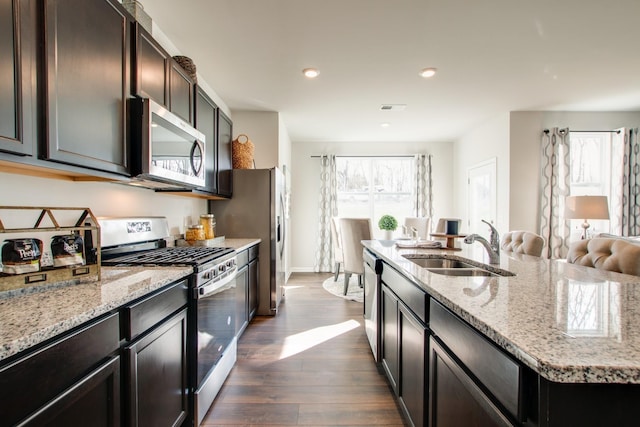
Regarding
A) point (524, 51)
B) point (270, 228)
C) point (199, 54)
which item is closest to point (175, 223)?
point (270, 228)

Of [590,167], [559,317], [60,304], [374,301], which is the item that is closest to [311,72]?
[374,301]

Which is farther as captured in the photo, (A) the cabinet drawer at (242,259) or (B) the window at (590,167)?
(B) the window at (590,167)

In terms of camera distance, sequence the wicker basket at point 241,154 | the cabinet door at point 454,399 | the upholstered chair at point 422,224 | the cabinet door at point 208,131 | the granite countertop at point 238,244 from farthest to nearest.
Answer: the upholstered chair at point 422,224, the wicker basket at point 241,154, the granite countertop at point 238,244, the cabinet door at point 208,131, the cabinet door at point 454,399

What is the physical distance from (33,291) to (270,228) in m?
2.38

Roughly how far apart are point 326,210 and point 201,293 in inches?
167

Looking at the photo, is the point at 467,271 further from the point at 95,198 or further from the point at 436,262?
the point at 95,198

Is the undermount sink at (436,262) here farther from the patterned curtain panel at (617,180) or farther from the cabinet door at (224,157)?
the patterned curtain panel at (617,180)

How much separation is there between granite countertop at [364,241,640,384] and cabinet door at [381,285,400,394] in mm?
511

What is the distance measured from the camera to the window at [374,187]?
600cm

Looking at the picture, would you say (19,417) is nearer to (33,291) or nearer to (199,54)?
(33,291)

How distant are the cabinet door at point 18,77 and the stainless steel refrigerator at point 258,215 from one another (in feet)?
7.73

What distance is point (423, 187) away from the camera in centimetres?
584

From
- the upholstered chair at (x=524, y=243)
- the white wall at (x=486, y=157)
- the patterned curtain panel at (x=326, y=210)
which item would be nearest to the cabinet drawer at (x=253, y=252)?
the upholstered chair at (x=524, y=243)

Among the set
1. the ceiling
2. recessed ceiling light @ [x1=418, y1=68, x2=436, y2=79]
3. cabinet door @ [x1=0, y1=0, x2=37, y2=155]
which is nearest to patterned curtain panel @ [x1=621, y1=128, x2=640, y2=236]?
the ceiling
